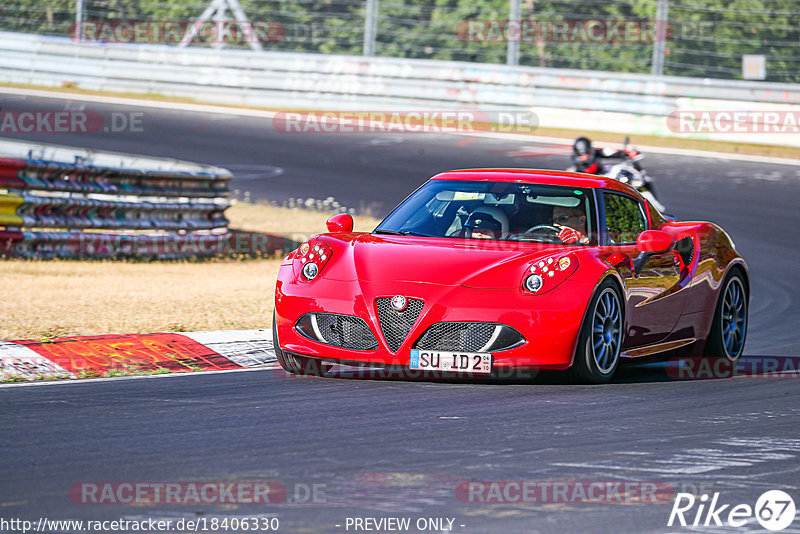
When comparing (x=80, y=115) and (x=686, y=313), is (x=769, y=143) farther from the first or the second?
(x=686, y=313)

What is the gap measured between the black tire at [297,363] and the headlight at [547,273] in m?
1.40

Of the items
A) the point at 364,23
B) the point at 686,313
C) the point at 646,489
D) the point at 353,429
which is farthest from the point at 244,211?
the point at 646,489

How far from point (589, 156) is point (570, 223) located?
761 centimetres

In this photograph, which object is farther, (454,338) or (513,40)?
(513,40)

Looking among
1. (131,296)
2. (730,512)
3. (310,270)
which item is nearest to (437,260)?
(310,270)

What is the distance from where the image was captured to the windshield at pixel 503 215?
340 inches

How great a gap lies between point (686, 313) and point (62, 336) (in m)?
4.24

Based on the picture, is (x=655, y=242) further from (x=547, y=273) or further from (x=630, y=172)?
(x=630, y=172)

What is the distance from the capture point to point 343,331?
308 inches

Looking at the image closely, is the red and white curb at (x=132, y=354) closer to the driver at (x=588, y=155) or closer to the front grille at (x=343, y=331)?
the front grille at (x=343, y=331)

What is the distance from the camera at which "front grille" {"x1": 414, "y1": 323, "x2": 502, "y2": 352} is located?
7.64 m

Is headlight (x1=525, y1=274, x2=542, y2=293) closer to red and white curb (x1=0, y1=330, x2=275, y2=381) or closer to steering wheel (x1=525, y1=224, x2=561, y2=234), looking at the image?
steering wheel (x1=525, y1=224, x2=561, y2=234)

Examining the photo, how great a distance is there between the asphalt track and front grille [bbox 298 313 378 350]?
0.25 metres

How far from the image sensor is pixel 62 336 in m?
9.30
